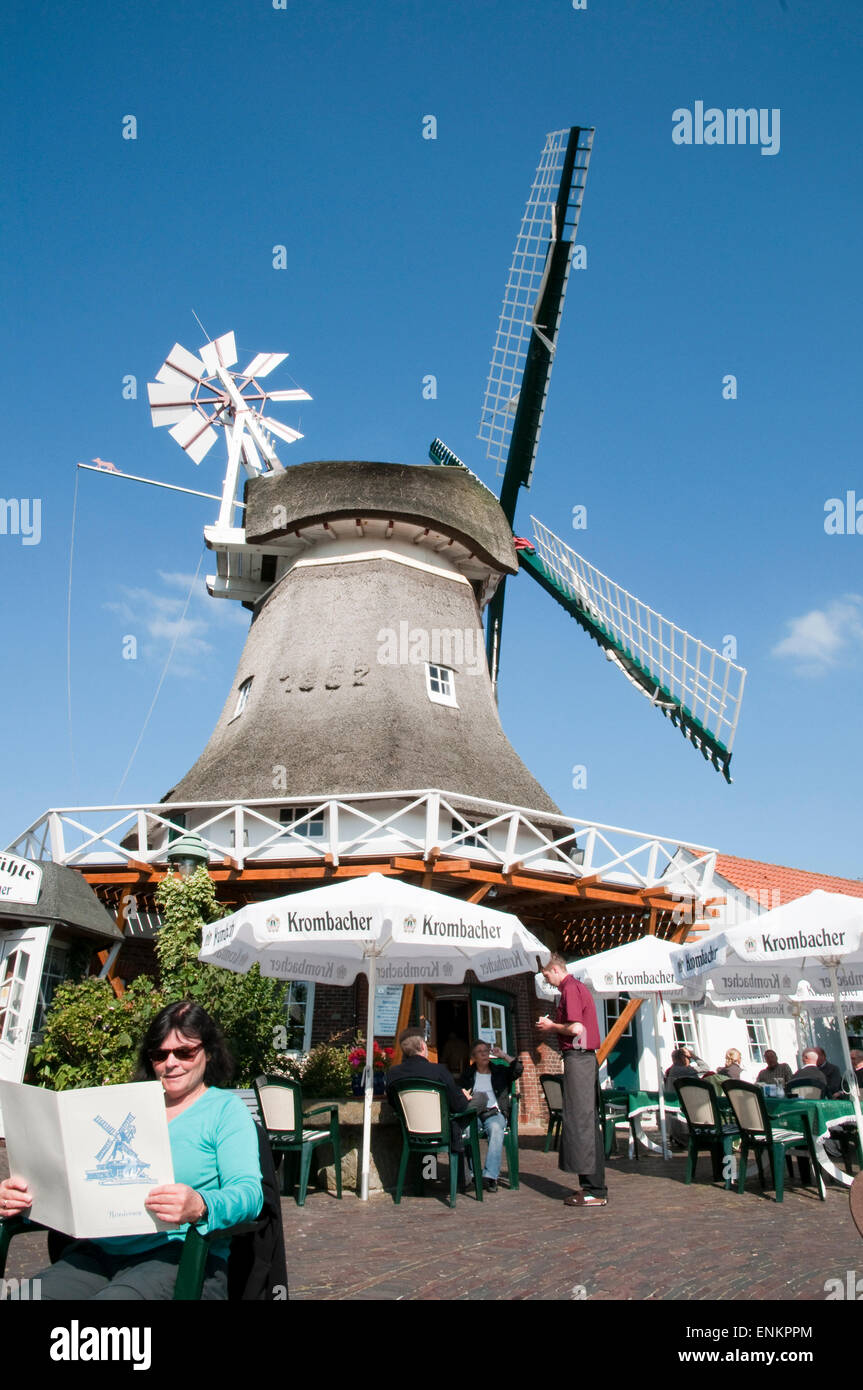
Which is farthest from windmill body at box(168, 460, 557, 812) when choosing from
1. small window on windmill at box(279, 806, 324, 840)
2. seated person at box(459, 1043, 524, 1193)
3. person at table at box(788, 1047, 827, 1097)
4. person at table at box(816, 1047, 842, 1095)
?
person at table at box(788, 1047, 827, 1097)

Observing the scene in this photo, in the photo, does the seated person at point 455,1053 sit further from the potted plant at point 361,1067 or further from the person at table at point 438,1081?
the person at table at point 438,1081

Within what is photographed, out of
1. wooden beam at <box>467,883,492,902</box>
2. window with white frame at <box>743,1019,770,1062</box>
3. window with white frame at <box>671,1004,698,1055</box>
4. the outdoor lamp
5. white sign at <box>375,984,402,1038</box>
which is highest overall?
the outdoor lamp

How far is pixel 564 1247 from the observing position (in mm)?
5340

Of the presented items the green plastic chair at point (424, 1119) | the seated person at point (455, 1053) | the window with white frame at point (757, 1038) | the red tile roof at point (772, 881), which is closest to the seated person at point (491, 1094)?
the green plastic chair at point (424, 1119)

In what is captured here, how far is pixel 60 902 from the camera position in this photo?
12102mm

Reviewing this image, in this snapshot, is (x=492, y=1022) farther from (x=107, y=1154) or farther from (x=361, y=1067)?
(x=107, y=1154)

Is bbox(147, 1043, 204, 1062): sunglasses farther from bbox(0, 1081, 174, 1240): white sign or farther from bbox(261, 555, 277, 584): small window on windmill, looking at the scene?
bbox(261, 555, 277, 584): small window on windmill

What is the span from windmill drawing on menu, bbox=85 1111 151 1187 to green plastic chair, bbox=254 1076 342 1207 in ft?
15.7

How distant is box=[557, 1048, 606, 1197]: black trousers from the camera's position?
7082mm

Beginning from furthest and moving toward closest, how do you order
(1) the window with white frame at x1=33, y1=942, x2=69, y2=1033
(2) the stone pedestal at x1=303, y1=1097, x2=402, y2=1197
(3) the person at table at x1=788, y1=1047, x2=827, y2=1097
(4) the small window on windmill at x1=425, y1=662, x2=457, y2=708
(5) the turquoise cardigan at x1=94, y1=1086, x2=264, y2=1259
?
(4) the small window on windmill at x1=425, y1=662, x2=457, y2=708
(1) the window with white frame at x1=33, y1=942, x2=69, y2=1033
(3) the person at table at x1=788, y1=1047, x2=827, y2=1097
(2) the stone pedestal at x1=303, y1=1097, x2=402, y2=1197
(5) the turquoise cardigan at x1=94, y1=1086, x2=264, y2=1259

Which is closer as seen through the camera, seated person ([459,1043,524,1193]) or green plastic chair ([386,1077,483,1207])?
green plastic chair ([386,1077,483,1207])

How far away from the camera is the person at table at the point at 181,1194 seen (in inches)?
106

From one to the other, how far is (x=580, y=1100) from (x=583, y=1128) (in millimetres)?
197

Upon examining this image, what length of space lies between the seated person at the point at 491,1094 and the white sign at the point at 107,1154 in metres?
5.89
